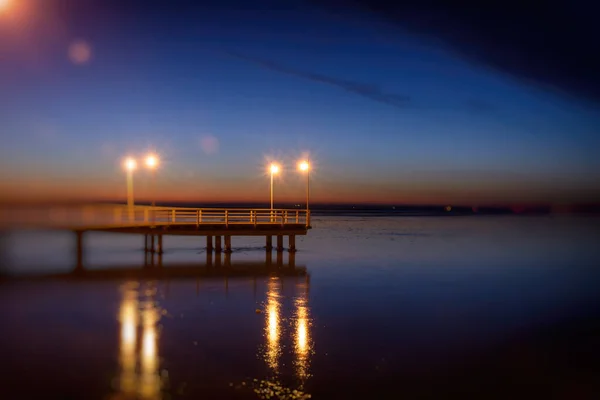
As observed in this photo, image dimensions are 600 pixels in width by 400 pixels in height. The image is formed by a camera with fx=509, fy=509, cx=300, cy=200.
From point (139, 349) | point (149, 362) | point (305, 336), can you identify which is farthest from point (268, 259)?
point (149, 362)

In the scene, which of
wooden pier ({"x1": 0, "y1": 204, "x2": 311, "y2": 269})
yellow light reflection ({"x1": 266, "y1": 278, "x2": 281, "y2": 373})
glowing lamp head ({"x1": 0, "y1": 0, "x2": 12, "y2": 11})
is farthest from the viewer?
wooden pier ({"x1": 0, "y1": 204, "x2": 311, "y2": 269})

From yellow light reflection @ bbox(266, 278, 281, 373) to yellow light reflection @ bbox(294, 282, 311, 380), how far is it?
57 centimetres

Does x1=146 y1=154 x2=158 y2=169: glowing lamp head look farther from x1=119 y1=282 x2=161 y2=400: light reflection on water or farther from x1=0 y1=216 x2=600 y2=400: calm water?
x1=119 y1=282 x2=161 y2=400: light reflection on water

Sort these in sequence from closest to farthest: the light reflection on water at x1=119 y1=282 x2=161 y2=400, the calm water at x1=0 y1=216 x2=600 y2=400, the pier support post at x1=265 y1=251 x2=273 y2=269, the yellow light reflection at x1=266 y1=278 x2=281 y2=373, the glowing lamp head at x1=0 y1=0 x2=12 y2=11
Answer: the light reflection on water at x1=119 y1=282 x2=161 y2=400 → the calm water at x1=0 y1=216 x2=600 y2=400 → the glowing lamp head at x1=0 y1=0 x2=12 y2=11 → the yellow light reflection at x1=266 y1=278 x2=281 y2=373 → the pier support post at x1=265 y1=251 x2=273 y2=269

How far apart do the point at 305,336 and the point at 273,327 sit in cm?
156

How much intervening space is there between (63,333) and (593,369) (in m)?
15.6

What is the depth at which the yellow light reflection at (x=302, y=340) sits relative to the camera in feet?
41.7

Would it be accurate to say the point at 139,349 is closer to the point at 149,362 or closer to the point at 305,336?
the point at 149,362

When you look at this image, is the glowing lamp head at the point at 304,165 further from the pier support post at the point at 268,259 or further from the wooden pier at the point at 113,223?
the pier support post at the point at 268,259

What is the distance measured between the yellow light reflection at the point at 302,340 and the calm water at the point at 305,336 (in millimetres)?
57

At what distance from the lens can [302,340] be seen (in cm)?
1538

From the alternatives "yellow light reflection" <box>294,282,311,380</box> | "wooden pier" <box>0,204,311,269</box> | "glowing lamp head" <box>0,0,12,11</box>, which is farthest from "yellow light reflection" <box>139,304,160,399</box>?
"wooden pier" <box>0,204,311,269</box>

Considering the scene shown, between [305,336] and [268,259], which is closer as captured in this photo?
[305,336]

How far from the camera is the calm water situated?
11781 mm
